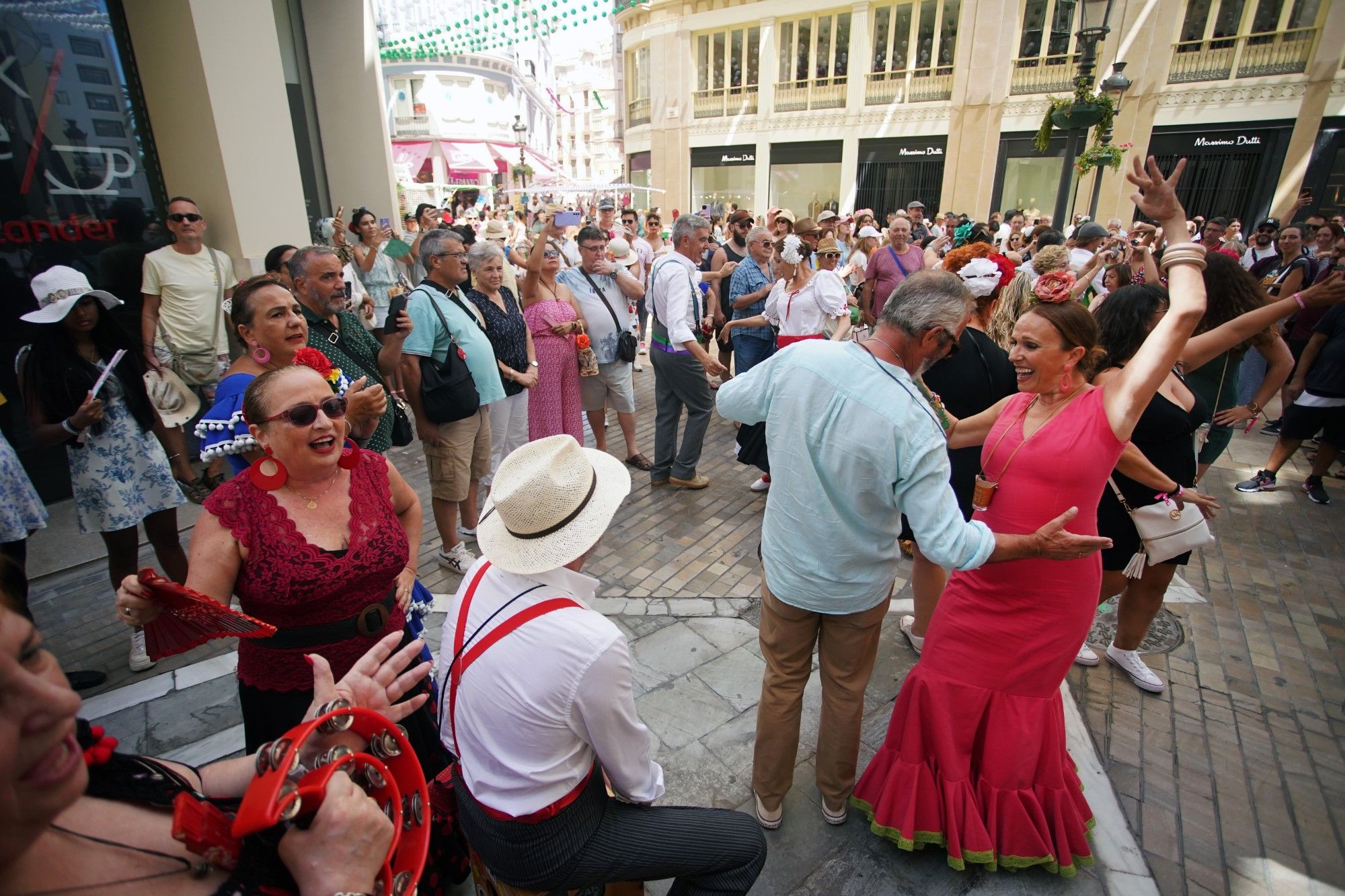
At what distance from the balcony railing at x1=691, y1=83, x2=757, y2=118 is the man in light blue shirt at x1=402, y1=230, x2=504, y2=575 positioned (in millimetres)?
25153

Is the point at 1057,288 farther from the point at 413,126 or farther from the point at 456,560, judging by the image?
the point at 413,126

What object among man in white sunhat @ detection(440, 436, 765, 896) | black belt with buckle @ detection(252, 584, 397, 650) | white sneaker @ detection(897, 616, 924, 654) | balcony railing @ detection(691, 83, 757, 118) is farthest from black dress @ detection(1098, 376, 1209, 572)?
balcony railing @ detection(691, 83, 757, 118)

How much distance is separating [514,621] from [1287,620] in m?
4.74

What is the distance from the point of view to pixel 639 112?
2989 cm

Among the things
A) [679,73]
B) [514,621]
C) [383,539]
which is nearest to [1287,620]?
[514,621]

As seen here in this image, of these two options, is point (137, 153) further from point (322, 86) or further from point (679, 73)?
point (679, 73)

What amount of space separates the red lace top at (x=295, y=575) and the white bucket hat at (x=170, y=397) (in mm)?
2623

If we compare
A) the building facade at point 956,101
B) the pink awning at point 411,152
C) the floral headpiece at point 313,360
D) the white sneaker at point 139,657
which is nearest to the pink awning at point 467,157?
the pink awning at point 411,152

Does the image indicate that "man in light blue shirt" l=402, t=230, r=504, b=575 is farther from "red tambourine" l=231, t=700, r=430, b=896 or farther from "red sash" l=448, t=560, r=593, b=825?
"red tambourine" l=231, t=700, r=430, b=896

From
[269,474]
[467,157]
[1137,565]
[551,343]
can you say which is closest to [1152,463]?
[1137,565]

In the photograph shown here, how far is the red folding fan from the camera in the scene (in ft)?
5.65

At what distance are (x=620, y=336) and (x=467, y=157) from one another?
123ft

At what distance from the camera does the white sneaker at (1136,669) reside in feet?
10.9

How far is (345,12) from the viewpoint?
7.97m
